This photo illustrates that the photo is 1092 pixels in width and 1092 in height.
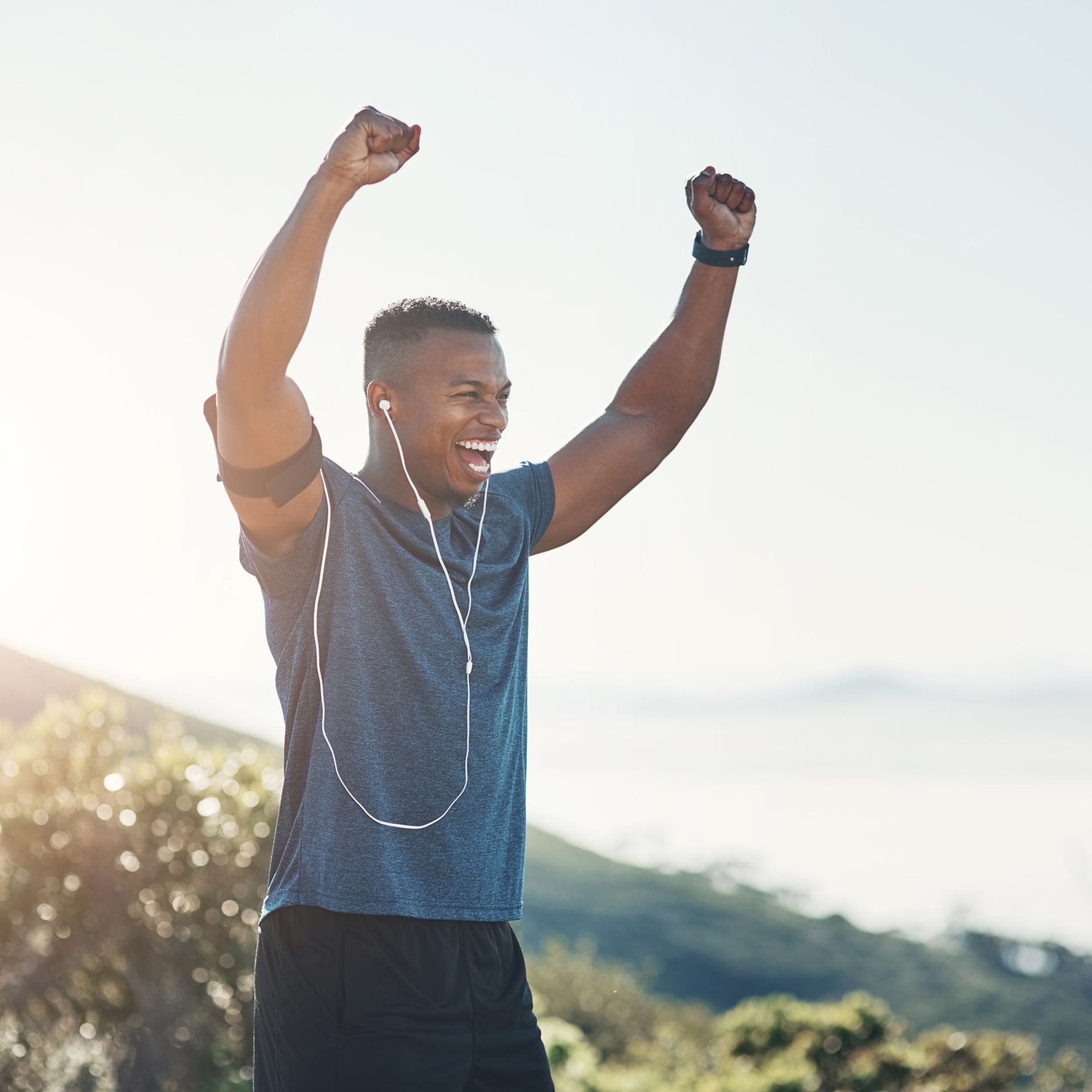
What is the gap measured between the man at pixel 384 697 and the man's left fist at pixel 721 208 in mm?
889

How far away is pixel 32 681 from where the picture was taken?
816 inches

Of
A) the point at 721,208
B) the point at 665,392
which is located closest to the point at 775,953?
the point at 665,392

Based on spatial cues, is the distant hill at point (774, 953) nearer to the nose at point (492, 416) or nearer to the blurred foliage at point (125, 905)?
the blurred foliage at point (125, 905)

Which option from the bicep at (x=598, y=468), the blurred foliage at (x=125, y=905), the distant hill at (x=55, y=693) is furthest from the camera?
the distant hill at (x=55, y=693)

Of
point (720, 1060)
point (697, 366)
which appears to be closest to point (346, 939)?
point (697, 366)

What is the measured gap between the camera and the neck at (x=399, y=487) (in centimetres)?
288

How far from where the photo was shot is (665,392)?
Answer: 3.65 meters

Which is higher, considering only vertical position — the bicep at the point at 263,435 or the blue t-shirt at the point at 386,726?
the bicep at the point at 263,435

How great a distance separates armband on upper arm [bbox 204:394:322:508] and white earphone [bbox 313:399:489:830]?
0.07 metres

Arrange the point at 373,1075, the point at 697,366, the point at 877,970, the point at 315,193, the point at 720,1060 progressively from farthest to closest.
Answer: the point at 877,970, the point at 720,1060, the point at 697,366, the point at 373,1075, the point at 315,193

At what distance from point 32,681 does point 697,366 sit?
1941 cm

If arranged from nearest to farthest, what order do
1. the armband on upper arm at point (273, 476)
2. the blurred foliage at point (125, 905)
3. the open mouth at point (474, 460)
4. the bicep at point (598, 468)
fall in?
the armband on upper arm at point (273, 476) < the open mouth at point (474, 460) < the bicep at point (598, 468) < the blurred foliage at point (125, 905)

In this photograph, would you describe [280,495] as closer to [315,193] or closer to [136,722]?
[315,193]

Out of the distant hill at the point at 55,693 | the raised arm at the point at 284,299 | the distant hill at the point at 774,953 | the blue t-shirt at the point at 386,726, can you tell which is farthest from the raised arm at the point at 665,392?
the distant hill at the point at 774,953
